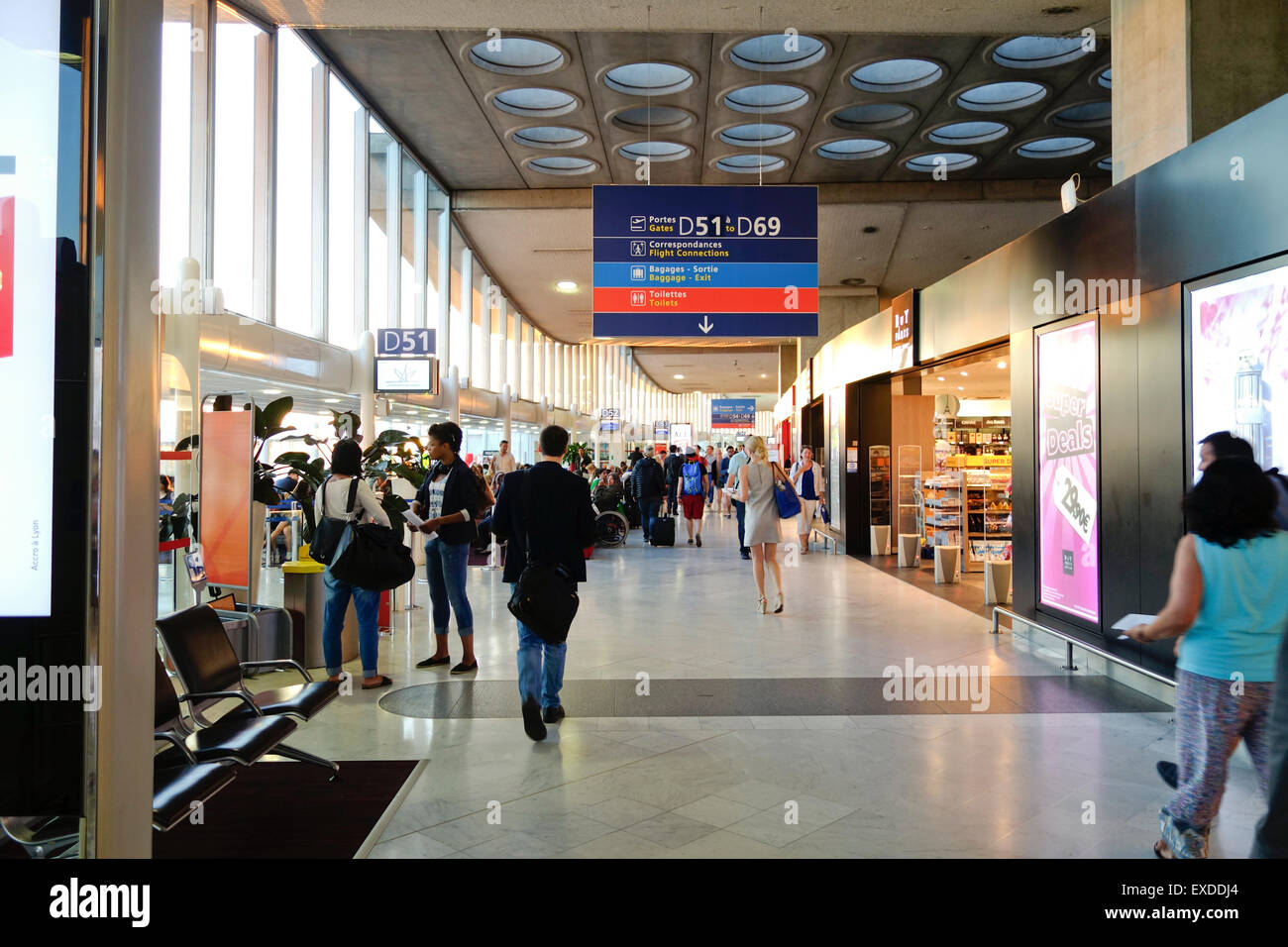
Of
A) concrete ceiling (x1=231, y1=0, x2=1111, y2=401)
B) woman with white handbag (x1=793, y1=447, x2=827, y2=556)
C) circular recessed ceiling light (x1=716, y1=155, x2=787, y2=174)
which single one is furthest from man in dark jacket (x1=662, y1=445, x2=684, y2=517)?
circular recessed ceiling light (x1=716, y1=155, x2=787, y2=174)

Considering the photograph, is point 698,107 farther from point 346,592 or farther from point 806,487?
point 346,592

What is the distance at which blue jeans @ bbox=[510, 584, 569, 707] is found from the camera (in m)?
4.41

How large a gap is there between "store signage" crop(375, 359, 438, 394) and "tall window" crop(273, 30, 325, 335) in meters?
1.47

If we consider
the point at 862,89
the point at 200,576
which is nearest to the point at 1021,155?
the point at 862,89

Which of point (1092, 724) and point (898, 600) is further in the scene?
point (898, 600)

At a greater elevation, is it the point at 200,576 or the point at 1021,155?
the point at 1021,155

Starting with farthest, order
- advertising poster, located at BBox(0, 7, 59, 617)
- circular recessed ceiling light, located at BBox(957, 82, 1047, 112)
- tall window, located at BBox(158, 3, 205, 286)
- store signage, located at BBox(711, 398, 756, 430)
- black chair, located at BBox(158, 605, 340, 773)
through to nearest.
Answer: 1. store signage, located at BBox(711, 398, 756, 430)
2. circular recessed ceiling light, located at BBox(957, 82, 1047, 112)
3. tall window, located at BBox(158, 3, 205, 286)
4. black chair, located at BBox(158, 605, 340, 773)
5. advertising poster, located at BBox(0, 7, 59, 617)

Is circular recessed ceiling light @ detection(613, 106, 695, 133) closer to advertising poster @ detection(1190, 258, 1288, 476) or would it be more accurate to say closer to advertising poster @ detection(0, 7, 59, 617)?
advertising poster @ detection(1190, 258, 1288, 476)

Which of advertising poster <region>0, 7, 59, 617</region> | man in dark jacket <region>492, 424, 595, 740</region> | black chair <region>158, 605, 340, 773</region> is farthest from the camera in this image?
man in dark jacket <region>492, 424, 595, 740</region>

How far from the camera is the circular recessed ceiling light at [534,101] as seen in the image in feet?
35.0
